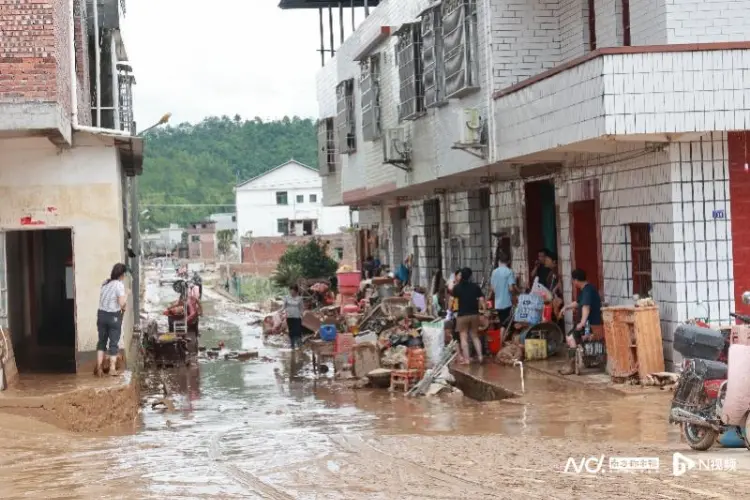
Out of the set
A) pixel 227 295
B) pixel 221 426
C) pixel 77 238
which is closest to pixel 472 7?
pixel 77 238

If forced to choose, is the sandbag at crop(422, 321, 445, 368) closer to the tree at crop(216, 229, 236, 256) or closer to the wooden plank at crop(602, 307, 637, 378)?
the wooden plank at crop(602, 307, 637, 378)

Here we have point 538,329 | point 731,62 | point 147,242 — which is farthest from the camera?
point 147,242

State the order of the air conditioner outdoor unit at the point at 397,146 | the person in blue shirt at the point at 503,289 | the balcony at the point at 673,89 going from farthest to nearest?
the air conditioner outdoor unit at the point at 397,146 → the person in blue shirt at the point at 503,289 → the balcony at the point at 673,89

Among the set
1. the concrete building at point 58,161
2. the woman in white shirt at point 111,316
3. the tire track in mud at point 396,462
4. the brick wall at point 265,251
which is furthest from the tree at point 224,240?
the tire track in mud at point 396,462

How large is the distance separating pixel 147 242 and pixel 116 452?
108426 mm

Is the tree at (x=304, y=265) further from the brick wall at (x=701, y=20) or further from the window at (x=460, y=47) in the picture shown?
the brick wall at (x=701, y=20)

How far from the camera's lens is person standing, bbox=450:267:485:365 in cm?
1947

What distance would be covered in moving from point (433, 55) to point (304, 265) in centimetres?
2071

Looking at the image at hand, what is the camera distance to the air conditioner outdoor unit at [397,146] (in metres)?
25.8

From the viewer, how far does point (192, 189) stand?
436 feet

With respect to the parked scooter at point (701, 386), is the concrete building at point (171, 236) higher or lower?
higher

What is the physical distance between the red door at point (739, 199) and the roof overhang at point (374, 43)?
1254 cm

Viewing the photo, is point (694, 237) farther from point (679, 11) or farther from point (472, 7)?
point (472, 7)

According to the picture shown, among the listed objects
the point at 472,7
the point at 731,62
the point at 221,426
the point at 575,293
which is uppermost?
the point at 472,7
